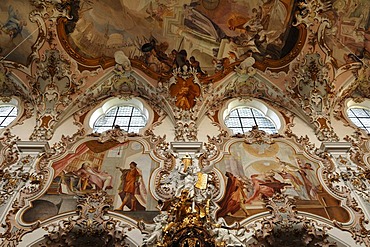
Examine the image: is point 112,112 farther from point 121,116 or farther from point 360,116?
point 360,116

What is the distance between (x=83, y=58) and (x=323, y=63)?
8.48 m

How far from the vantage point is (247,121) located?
12.0 m

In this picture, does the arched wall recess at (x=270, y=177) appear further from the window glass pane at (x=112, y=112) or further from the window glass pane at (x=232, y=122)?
the window glass pane at (x=112, y=112)

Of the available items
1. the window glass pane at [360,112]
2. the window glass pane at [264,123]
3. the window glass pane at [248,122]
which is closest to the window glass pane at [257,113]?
the window glass pane at [264,123]

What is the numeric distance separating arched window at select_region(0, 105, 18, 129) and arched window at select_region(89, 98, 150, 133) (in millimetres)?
2560

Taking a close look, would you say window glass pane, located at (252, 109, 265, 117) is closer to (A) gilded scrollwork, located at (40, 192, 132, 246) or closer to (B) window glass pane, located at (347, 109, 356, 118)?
(B) window glass pane, located at (347, 109, 356, 118)

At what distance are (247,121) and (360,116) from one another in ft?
12.9

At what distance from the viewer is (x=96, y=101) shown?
12477 mm

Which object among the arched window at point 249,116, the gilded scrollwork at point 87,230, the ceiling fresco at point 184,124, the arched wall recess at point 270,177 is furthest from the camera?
the arched window at point 249,116

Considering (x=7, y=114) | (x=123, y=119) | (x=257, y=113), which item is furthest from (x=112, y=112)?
(x=257, y=113)

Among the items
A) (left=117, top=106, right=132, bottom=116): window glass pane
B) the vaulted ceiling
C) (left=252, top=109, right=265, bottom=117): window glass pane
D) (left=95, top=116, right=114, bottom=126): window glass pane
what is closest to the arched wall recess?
(left=252, top=109, right=265, bottom=117): window glass pane

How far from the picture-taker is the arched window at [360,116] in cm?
1149

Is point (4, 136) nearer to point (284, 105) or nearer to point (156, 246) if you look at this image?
point (156, 246)

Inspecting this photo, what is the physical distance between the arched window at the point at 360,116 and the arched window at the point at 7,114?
11328 mm
